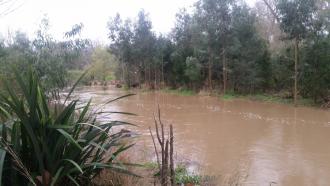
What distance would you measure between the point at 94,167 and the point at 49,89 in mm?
6373

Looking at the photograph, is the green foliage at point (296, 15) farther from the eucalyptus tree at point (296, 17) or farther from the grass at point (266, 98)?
the grass at point (266, 98)

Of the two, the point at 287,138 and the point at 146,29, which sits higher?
the point at 146,29

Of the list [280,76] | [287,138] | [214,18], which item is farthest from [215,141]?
[214,18]

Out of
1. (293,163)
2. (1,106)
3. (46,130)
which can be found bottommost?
(293,163)

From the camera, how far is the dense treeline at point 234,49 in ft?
48.3

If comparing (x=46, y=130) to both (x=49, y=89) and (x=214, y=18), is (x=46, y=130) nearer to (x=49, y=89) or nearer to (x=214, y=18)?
(x=49, y=89)

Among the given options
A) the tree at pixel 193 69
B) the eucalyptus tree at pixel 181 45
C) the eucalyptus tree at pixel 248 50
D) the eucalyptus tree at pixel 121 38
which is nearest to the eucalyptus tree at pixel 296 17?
the eucalyptus tree at pixel 248 50

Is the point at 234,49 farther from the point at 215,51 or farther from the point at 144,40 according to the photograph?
the point at 144,40

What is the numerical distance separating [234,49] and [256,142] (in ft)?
38.1

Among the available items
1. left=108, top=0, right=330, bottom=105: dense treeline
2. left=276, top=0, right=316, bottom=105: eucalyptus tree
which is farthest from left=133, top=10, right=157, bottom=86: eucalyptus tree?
left=276, top=0, right=316, bottom=105: eucalyptus tree

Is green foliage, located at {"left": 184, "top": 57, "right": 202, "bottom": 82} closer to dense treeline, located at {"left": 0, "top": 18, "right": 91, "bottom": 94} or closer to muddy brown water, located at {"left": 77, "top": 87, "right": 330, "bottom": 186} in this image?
muddy brown water, located at {"left": 77, "top": 87, "right": 330, "bottom": 186}

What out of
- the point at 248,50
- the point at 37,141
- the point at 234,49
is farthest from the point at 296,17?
the point at 37,141

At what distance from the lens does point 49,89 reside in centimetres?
855

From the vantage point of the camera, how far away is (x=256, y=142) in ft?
27.6
